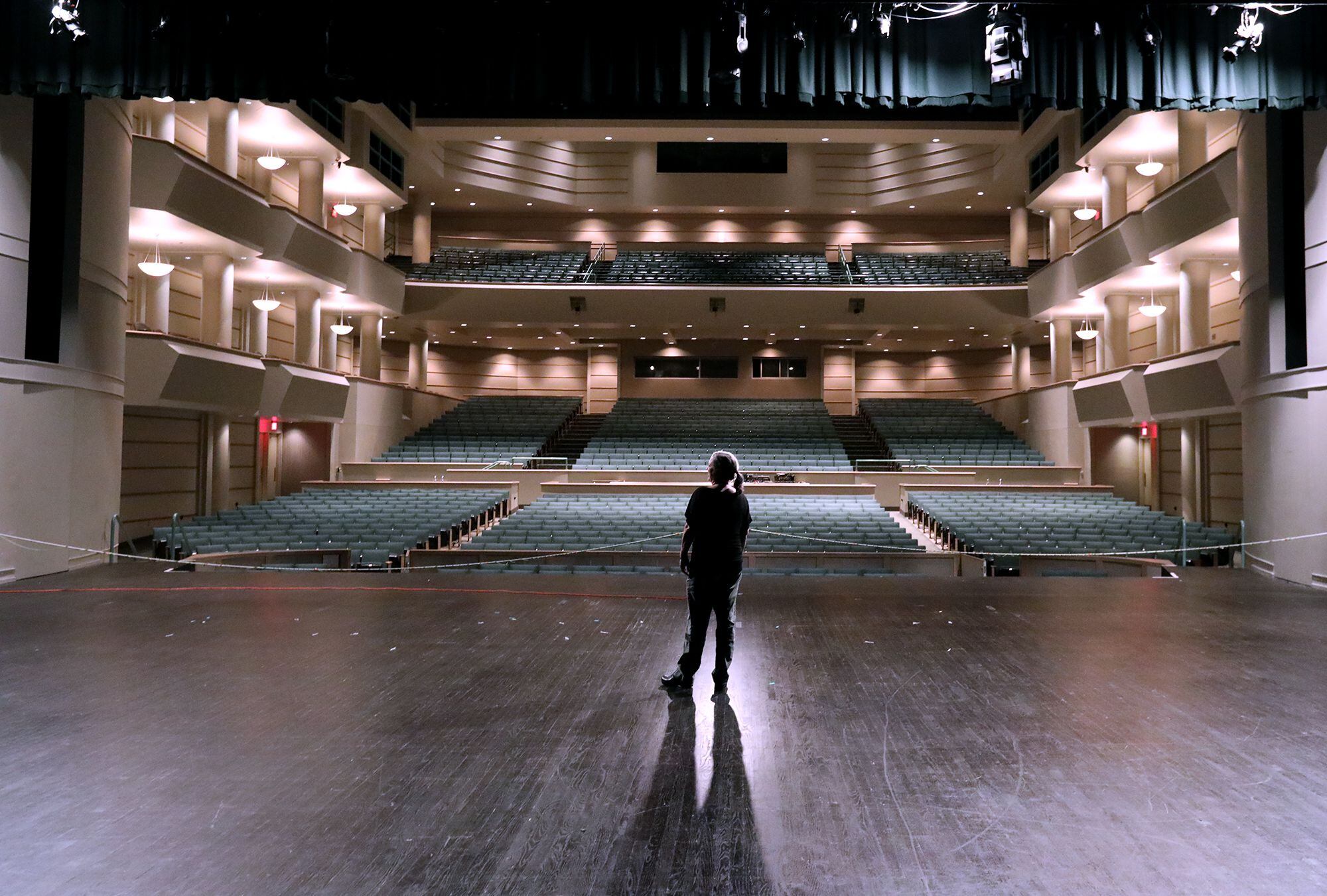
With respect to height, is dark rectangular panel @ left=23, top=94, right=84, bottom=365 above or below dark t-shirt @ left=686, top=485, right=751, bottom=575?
above

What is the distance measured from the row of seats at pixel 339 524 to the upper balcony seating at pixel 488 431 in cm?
361

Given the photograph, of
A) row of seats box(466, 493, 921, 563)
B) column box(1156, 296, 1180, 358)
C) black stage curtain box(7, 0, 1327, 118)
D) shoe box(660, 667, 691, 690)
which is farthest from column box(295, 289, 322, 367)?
column box(1156, 296, 1180, 358)

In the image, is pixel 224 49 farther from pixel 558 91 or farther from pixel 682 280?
pixel 682 280

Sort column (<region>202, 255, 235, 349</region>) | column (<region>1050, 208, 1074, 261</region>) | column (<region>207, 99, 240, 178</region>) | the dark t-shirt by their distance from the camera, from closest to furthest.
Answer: the dark t-shirt
column (<region>207, 99, 240, 178</region>)
column (<region>202, 255, 235, 349</region>)
column (<region>1050, 208, 1074, 261</region>)

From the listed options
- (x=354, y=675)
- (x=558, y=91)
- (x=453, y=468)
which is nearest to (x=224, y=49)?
(x=558, y=91)

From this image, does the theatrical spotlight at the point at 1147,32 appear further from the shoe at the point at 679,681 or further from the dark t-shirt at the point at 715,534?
the shoe at the point at 679,681

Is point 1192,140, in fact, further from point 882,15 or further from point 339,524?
point 339,524

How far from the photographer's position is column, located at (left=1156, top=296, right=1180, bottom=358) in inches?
701

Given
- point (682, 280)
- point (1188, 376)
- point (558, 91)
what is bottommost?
point (1188, 376)

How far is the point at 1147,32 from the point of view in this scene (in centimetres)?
748

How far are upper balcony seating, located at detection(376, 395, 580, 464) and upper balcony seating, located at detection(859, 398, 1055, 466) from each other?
9306mm

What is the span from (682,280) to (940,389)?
36.6 feet

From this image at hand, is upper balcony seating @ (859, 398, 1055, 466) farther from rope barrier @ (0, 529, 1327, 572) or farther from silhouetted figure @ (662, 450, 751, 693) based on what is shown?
silhouetted figure @ (662, 450, 751, 693)

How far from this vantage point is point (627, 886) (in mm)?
2438
